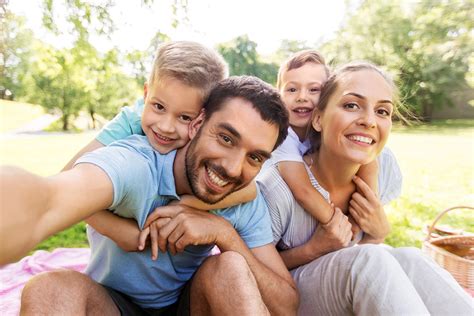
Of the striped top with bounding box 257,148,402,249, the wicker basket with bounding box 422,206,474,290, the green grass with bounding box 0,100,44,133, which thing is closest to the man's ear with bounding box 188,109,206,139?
the striped top with bounding box 257,148,402,249

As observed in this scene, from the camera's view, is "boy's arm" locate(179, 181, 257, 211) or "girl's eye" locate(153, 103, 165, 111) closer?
"boy's arm" locate(179, 181, 257, 211)

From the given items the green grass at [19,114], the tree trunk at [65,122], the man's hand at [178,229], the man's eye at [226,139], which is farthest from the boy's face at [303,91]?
the tree trunk at [65,122]

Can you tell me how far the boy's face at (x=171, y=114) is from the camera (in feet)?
6.58

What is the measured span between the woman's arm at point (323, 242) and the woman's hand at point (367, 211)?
117 mm

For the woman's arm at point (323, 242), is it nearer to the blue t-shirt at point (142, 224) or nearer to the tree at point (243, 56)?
the blue t-shirt at point (142, 224)

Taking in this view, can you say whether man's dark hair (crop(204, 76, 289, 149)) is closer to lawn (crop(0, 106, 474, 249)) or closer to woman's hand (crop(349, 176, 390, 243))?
woman's hand (crop(349, 176, 390, 243))

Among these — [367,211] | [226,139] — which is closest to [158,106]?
[226,139]

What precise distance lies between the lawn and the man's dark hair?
3.19 feet

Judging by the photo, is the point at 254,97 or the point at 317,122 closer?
the point at 254,97

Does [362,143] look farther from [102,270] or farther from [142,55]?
[142,55]

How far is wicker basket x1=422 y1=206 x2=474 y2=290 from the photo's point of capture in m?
3.21

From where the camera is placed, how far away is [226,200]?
6.25 feet

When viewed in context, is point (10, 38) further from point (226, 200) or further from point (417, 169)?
point (417, 169)

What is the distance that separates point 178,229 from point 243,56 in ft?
58.8
